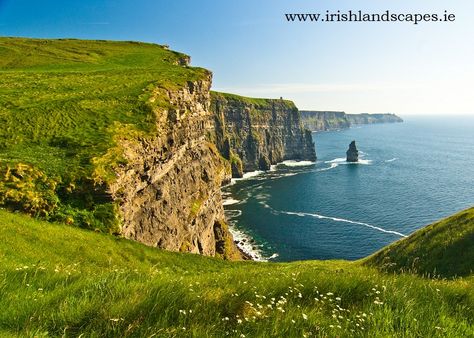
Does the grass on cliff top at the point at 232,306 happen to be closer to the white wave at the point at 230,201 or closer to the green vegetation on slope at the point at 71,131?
the green vegetation on slope at the point at 71,131

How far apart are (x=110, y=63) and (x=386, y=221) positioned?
8877 centimetres

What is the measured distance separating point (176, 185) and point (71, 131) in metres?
20.2

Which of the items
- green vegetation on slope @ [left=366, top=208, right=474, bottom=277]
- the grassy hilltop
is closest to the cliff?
the grassy hilltop

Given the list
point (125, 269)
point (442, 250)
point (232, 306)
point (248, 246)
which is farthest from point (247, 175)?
point (232, 306)

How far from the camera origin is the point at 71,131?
40781 millimetres

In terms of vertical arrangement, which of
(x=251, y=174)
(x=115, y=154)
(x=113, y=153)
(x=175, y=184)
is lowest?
(x=251, y=174)

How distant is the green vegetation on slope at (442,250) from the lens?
25.8 metres

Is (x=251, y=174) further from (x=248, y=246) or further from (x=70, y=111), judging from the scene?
(x=70, y=111)

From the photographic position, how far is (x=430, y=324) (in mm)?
5996

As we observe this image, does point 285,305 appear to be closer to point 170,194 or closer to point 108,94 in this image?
point 170,194

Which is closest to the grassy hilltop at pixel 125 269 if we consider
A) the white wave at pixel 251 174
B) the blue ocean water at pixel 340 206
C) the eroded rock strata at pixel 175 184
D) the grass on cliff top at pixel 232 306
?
the grass on cliff top at pixel 232 306

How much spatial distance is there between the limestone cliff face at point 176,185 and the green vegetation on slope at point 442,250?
26.9m

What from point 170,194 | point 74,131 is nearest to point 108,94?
point 74,131

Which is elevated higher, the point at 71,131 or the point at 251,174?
the point at 71,131
